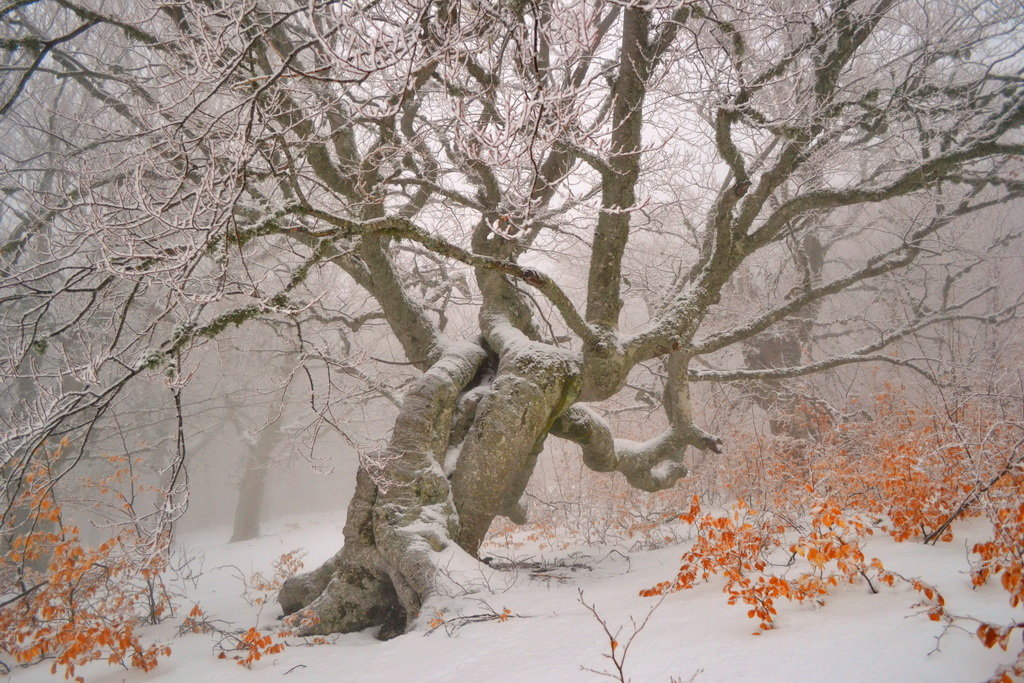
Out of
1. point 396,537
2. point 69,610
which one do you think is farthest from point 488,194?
point 69,610

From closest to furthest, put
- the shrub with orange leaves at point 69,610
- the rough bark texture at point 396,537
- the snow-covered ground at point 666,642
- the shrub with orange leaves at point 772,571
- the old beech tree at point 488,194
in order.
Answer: the snow-covered ground at point 666,642 < the shrub with orange leaves at point 772,571 < the old beech tree at point 488,194 < the shrub with orange leaves at point 69,610 < the rough bark texture at point 396,537

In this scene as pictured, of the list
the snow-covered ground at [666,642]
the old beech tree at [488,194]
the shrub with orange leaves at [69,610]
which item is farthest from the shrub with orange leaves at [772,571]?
the shrub with orange leaves at [69,610]

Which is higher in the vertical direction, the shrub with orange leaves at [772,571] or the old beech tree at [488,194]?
the old beech tree at [488,194]

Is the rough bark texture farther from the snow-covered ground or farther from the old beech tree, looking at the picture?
the snow-covered ground

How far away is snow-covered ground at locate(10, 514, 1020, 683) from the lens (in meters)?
1.88

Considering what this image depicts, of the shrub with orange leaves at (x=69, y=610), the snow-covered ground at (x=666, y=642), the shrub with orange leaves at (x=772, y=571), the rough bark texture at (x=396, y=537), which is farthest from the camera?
the rough bark texture at (x=396, y=537)

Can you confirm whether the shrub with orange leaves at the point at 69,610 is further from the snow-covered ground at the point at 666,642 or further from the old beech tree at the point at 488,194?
the old beech tree at the point at 488,194

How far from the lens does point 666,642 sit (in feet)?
7.93

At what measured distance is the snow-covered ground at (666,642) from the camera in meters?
1.88

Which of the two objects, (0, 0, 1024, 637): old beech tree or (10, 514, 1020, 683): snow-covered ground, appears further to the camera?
(0, 0, 1024, 637): old beech tree

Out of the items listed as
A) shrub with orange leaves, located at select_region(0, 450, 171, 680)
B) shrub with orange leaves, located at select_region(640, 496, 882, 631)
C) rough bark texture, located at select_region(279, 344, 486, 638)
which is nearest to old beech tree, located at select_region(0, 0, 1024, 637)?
rough bark texture, located at select_region(279, 344, 486, 638)

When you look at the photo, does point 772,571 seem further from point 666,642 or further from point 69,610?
point 69,610

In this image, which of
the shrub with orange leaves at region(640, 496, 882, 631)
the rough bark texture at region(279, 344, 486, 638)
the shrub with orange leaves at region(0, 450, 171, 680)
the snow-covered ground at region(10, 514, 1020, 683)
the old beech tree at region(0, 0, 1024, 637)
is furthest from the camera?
the rough bark texture at region(279, 344, 486, 638)

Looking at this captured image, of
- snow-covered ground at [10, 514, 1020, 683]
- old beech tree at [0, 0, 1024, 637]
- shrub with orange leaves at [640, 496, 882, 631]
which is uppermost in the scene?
Result: old beech tree at [0, 0, 1024, 637]
